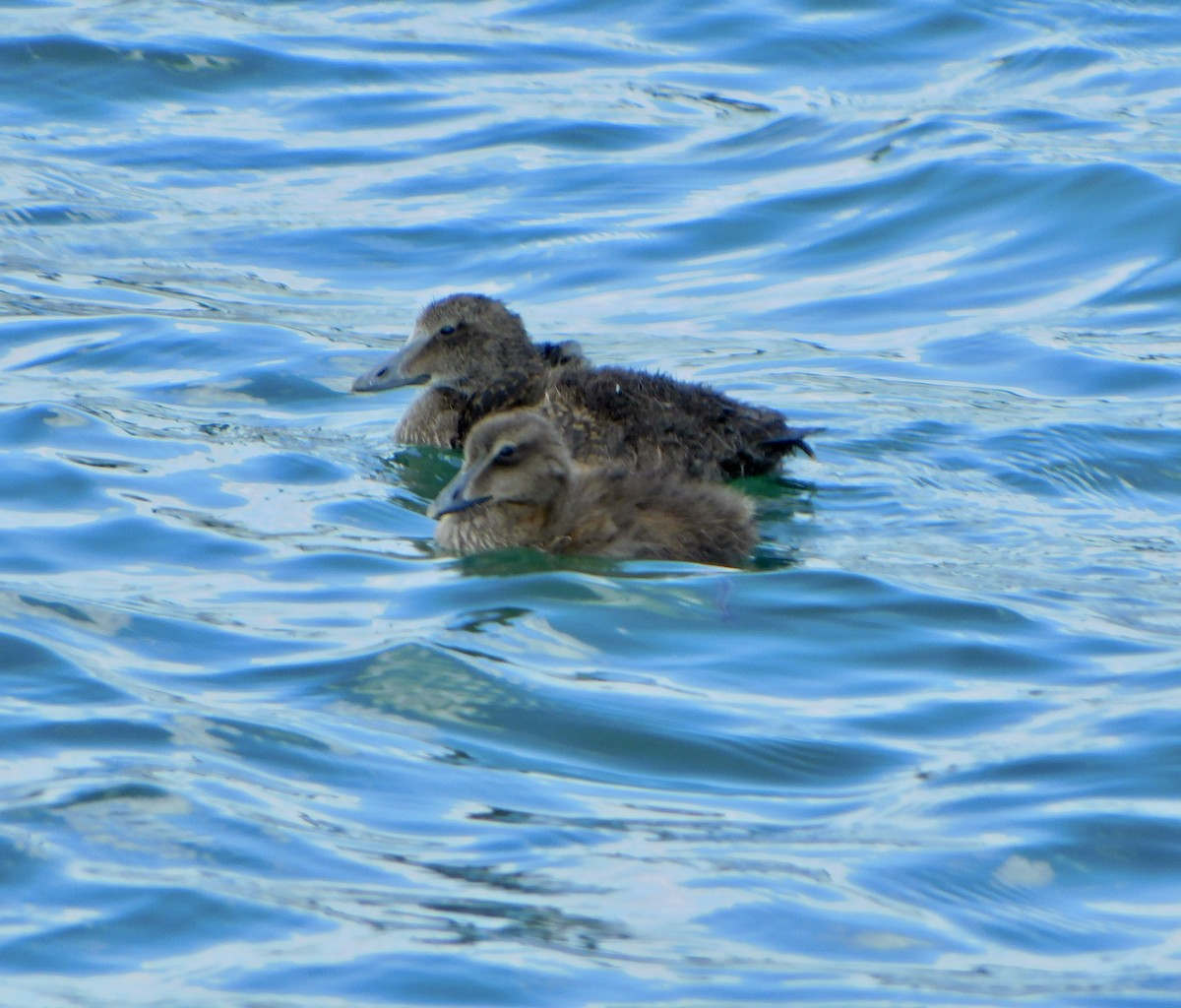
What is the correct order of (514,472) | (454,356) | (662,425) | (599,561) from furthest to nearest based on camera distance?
1. (454,356)
2. (662,425)
3. (514,472)
4. (599,561)

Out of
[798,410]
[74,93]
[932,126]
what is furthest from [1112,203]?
[74,93]

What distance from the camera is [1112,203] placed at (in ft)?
39.4

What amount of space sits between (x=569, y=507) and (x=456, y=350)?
6.82ft

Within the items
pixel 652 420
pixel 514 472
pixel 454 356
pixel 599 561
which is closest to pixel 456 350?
pixel 454 356

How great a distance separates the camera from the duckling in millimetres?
6844

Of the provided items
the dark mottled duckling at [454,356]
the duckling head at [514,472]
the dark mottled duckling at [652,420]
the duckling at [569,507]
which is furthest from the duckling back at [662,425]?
the dark mottled duckling at [454,356]

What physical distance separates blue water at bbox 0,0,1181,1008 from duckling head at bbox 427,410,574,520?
24 cm

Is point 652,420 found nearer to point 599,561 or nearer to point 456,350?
point 599,561

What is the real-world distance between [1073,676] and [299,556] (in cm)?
264

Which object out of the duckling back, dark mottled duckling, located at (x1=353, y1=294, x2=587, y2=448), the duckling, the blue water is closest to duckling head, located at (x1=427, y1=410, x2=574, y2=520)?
the duckling

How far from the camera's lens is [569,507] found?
7.05 meters

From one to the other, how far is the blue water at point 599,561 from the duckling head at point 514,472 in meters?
0.24

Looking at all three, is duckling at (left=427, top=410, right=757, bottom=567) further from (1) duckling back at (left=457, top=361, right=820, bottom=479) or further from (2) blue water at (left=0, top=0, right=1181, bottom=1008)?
A: (1) duckling back at (left=457, top=361, right=820, bottom=479)

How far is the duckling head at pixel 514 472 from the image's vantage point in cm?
701
